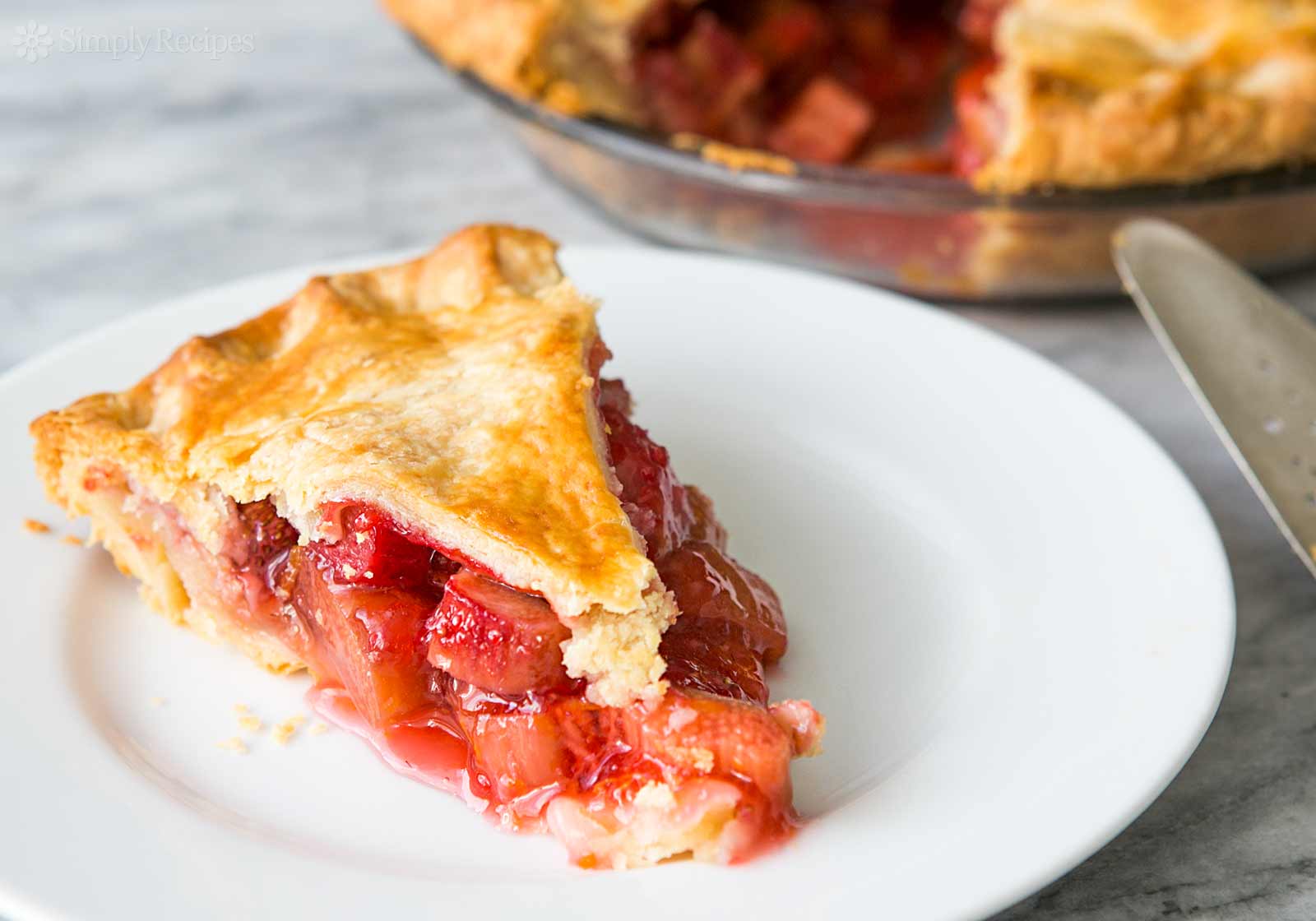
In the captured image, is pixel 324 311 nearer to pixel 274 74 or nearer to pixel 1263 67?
pixel 1263 67

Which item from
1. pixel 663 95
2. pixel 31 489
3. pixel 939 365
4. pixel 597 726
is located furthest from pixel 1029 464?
pixel 663 95

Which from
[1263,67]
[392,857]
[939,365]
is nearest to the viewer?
[392,857]

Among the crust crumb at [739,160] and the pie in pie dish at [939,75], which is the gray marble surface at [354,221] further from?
the crust crumb at [739,160]

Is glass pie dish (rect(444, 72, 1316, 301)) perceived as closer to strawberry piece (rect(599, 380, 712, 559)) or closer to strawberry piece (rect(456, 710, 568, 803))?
strawberry piece (rect(599, 380, 712, 559))

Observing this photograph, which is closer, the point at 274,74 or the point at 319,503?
the point at 319,503

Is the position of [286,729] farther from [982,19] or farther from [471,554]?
[982,19]

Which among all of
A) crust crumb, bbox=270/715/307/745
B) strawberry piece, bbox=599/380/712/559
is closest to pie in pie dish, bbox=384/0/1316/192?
strawberry piece, bbox=599/380/712/559

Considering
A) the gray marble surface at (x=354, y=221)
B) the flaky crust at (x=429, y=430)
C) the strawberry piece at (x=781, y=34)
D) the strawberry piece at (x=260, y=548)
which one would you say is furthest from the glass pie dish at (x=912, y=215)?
the strawberry piece at (x=260, y=548)
